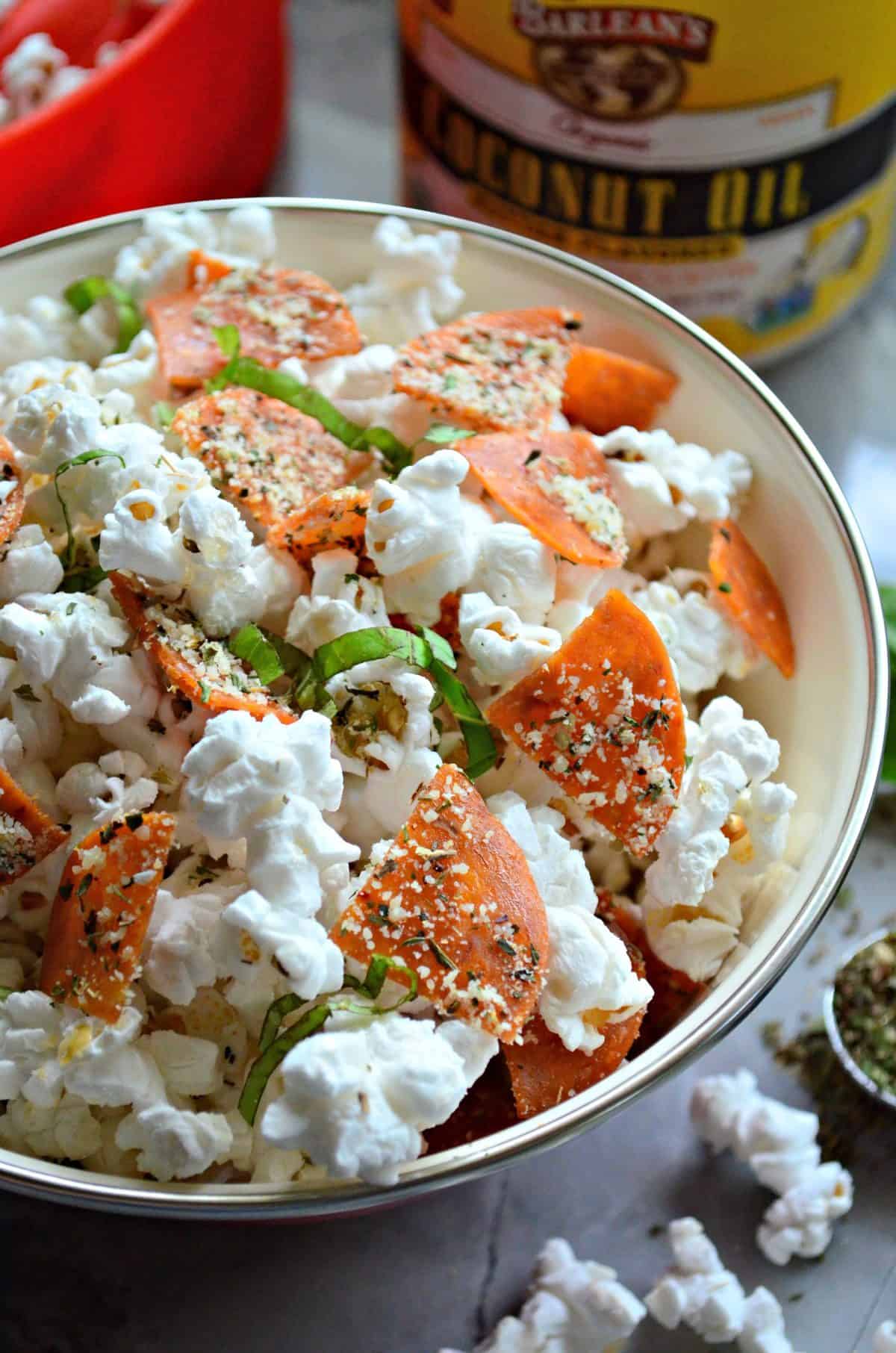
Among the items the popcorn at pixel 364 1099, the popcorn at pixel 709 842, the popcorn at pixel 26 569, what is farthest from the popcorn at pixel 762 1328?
the popcorn at pixel 26 569

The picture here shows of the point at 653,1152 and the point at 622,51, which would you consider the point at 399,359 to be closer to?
the point at 622,51

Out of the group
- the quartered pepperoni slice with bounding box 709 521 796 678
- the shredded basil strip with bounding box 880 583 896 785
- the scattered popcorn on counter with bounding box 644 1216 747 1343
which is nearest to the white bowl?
the quartered pepperoni slice with bounding box 709 521 796 678

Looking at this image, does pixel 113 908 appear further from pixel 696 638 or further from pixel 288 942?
pixel 696 638

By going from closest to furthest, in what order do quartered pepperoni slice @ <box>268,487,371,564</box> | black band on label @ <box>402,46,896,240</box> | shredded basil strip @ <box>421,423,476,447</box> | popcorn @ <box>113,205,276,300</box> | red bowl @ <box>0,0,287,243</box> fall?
quartered pepperoni slice @ <box>268,487,371,564</box>, shredded basil strip @ <box>421,423,476,447</box>, popcorn @ <box>113,205,276,300</box>, red bowl @ <box>0,0,287,243</box>, black band on label @ <box>402,46,896,240</box>

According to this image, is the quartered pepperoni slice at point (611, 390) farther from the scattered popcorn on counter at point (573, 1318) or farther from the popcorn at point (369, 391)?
the scattered popcorn on counter at point (573, 1318)

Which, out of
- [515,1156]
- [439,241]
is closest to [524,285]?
[439,241]

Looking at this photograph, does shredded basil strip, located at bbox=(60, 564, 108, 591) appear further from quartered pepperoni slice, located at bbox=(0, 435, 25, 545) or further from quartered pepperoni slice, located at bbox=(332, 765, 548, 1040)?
quartered pepperoni slice, located at bbox=(332, 765, 548, 1040)
